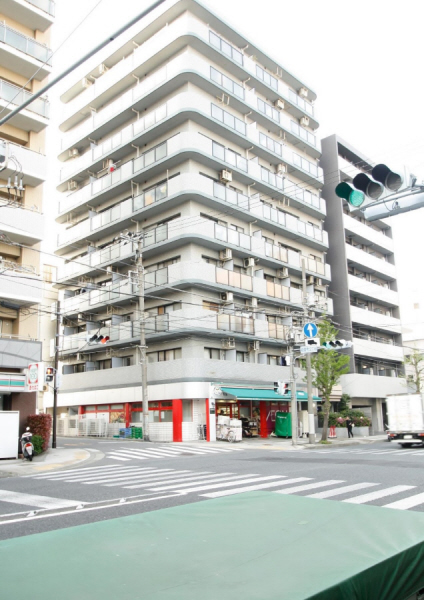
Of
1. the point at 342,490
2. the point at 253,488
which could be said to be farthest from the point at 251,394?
the point at 342,490

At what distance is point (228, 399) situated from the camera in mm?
33906

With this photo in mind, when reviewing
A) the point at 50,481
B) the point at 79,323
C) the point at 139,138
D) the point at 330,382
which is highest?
the point at 139,138

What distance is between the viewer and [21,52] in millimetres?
23828

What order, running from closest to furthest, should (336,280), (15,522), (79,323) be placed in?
(15,522) < (79,323) < (336,280)

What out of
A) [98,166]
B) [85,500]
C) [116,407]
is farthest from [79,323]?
[85,500]

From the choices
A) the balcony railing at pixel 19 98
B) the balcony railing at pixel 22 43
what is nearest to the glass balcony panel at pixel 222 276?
the balcony railing at pixel 19 98

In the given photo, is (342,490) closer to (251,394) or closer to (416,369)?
(251,394)

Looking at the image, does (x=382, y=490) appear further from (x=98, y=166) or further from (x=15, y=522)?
(x=98, y=166)

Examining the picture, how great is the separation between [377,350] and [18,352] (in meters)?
36.4

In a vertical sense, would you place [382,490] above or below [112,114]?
below

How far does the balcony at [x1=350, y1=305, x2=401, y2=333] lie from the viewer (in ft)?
153

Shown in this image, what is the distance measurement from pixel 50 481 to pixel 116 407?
24256 millimetres

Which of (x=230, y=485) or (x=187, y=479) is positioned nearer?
(x=230, y=485)

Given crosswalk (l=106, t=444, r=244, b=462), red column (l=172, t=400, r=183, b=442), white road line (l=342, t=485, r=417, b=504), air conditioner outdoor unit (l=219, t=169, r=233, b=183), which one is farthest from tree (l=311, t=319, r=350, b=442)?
white road line (l=342, t=485, r=417, b=504)
